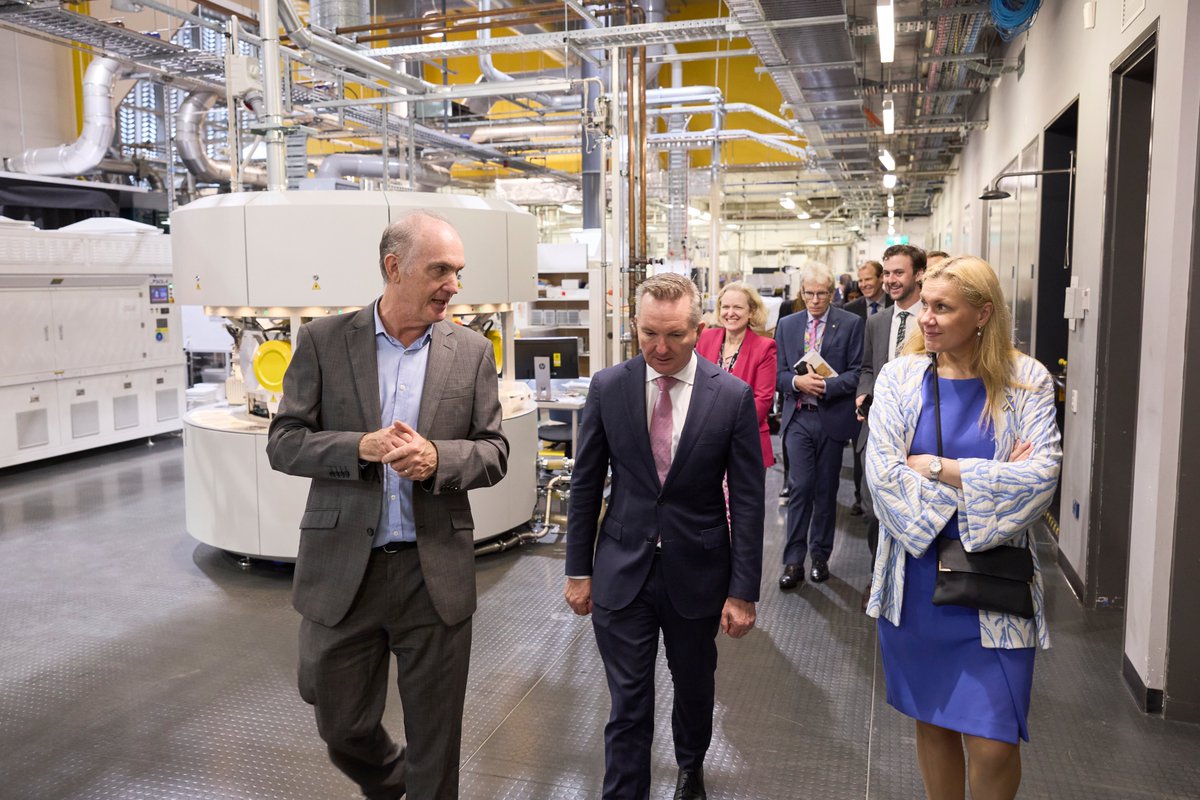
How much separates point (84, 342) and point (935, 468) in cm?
894

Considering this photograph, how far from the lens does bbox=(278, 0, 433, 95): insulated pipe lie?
236 inches

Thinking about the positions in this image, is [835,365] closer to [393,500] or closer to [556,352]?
[556,352]

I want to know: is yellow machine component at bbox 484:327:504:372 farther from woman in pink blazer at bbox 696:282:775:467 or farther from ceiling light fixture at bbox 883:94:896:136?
ceiling light fixture at bbox 883:94:896:136

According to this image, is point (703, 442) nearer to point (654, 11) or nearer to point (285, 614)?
point (285, 614)

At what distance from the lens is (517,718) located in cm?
347

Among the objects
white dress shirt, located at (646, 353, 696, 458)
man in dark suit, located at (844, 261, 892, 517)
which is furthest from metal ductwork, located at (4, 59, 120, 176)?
white dress shirt, located at (646, 353, 696, 458)

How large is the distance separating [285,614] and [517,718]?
1.76 meters

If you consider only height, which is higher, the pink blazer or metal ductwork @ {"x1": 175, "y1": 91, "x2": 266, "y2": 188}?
metal ductwork @ {"x1": 175, "y1": 91, "x2": 266, "y2": 188}

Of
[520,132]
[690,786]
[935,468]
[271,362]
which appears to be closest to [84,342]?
[271,362]

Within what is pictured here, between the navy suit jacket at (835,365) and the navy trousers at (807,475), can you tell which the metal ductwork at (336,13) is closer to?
the navy suit jacket at (835,365)

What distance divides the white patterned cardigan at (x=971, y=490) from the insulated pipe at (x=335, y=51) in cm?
519

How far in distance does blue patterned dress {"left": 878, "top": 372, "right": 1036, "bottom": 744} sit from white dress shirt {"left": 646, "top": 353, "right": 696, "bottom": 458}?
1.92 ft

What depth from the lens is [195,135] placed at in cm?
1252

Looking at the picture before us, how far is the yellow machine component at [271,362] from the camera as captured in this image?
511 centimetres
